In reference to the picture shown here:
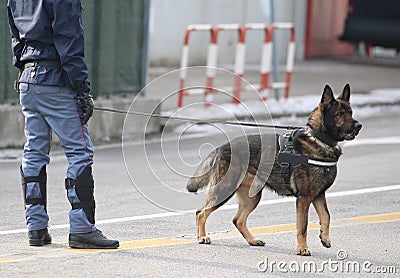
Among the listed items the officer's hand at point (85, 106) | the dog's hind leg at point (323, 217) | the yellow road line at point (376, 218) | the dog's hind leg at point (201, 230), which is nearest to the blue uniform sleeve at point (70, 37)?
the officer's hand at point (85, 106)

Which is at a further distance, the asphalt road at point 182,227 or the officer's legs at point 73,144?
the officer's legs at point 73,144

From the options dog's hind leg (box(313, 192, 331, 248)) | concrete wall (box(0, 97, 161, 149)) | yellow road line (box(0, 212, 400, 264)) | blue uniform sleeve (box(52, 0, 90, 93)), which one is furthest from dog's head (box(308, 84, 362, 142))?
concrete wall (box(0, 97, 161, 149))

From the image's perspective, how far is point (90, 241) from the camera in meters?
7.04

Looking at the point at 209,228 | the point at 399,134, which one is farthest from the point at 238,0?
the point at 209,228

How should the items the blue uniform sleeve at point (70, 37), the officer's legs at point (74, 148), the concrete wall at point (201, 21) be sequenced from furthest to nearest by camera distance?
the concrete wall at point (201, 21), the officer's legs at point (74, 148), the blue uniform sleeve at point (70, 37)

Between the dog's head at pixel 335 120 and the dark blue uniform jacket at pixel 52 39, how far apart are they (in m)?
1.64

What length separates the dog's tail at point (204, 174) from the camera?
726cm

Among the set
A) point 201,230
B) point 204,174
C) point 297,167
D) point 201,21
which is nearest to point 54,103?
point 204,174

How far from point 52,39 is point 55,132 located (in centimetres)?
64

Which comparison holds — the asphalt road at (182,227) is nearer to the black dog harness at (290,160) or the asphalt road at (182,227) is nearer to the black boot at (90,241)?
the black boot at (90,241)

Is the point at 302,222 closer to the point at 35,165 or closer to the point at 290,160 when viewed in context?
the point at 290,160

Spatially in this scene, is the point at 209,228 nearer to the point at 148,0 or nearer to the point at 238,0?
the point at 148,0

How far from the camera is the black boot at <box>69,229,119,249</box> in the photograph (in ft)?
23.1

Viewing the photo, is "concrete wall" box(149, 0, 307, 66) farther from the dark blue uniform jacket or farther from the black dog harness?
the dark blue uniform jacket
